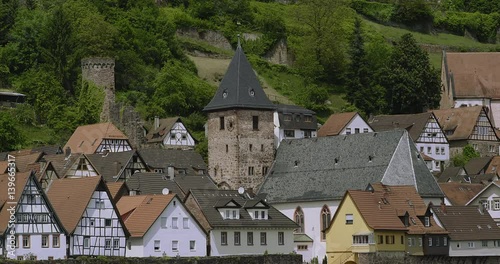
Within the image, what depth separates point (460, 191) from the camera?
80.6 m

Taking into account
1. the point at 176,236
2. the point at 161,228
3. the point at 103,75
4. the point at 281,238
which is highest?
the point at 103,75

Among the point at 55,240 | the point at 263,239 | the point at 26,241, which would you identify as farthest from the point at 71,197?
the point at 263,239

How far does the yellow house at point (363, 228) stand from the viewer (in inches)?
2694

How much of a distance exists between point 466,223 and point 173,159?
66.8 ft

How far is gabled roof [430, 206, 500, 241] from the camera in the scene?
236ft

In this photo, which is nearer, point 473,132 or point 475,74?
point 473,132

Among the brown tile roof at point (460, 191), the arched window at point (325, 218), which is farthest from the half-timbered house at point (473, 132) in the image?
the arched window at point (325, 218)

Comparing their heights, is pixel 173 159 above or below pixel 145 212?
above

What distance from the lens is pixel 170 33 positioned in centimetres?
10606

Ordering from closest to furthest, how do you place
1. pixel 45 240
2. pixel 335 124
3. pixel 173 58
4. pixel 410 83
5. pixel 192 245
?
pixel 45 240 < pixel 192 245 < pixel 335 124 < pixel 173 58 < pixel 410 83

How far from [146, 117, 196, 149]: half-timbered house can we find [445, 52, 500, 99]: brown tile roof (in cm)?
2707

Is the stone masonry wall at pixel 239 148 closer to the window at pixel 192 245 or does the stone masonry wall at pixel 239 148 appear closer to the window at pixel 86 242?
the window at pixel 192 245

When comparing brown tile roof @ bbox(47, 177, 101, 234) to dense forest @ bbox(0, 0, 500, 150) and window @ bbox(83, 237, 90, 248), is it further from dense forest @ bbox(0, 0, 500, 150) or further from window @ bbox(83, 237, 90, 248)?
dense forest @ bbox(0, 0, 500, 150)

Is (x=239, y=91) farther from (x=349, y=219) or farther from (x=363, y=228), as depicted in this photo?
(x=363, y=228)
